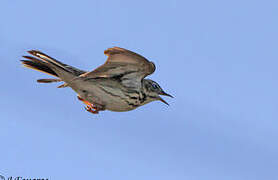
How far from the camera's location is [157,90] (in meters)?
18.0

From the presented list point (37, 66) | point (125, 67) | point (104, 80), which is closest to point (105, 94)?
point (104, 80)

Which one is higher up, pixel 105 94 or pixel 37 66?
pixel 37 66

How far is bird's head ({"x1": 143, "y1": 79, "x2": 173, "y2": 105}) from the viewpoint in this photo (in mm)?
17461

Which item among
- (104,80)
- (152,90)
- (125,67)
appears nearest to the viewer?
(125,67)

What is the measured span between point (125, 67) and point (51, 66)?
2.26 m

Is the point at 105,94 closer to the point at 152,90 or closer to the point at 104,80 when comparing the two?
the point at 104,80

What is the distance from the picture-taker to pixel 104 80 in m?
16.2

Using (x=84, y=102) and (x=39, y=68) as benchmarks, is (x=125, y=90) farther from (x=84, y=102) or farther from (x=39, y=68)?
(x=39, y=68)

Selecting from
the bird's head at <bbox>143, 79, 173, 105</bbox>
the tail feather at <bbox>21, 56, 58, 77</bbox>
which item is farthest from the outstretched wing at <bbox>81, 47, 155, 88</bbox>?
the tail feather at <bbox>21, 56, 58, 77</bbox>

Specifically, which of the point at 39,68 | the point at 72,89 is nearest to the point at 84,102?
the point at 72,89

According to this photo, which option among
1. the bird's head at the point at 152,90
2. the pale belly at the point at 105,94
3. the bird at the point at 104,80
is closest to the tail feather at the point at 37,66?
the bird at the point at 104,80

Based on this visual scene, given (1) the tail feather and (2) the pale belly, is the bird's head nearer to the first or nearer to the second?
(2) the pale belly

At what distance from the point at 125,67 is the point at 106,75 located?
662 mm

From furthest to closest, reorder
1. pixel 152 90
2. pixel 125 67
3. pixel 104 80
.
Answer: pixel 152 90 → pixel 104 80 → pixel 125 67
